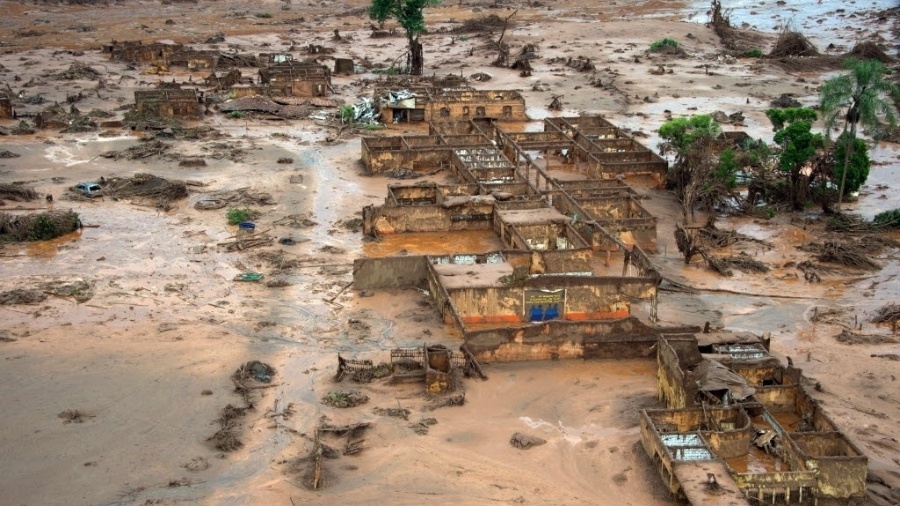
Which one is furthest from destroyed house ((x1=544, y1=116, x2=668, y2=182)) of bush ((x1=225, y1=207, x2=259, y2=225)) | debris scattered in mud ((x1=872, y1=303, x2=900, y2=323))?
bush ((x1=225, y1=207, x2=259, y2=225))

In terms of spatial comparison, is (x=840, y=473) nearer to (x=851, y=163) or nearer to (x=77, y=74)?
(x=851, y=163)

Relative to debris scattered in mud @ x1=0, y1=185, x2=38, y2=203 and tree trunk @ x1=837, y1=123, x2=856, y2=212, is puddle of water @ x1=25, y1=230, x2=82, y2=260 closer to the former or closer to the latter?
debris scattered in mud @ x1=0, y1=185, x2=38, y2=203

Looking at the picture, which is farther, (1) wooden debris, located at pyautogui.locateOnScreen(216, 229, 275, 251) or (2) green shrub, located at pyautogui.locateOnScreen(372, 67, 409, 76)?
(2) green shrub, located at pyautogui.locateOnScreen(372, 67, 409, 76)

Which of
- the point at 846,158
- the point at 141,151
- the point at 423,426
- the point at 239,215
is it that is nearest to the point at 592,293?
the point at 423,426

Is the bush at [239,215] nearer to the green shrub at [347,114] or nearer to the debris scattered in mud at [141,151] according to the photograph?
the debris scattered in mud at [141,151]

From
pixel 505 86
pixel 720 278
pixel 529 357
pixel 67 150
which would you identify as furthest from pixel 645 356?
pixel 505 86
